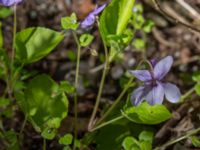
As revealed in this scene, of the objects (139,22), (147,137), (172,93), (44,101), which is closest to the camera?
(172,93)

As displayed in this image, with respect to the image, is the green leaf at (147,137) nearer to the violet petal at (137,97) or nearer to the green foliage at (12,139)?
the violet petal at (137,97)

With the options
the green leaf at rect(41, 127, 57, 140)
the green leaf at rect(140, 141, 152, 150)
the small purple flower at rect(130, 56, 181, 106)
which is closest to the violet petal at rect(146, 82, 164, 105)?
the small purple flower at rect(130, 56, 181, 106)

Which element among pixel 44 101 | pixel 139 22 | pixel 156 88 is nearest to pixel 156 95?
pixel 156 88

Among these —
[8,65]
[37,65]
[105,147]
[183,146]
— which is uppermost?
[8,65]

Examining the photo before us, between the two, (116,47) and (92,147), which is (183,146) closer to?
(92,147)

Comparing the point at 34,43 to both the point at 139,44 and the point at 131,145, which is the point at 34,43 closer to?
the point at 131,145

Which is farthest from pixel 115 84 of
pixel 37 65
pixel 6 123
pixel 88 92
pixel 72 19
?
pixel 72 19

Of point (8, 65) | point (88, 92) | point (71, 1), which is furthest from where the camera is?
point (71, 1)

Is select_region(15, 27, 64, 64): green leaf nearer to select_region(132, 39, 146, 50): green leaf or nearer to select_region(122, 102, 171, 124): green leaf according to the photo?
select_region(122, 102, 171, 124): green leaf
